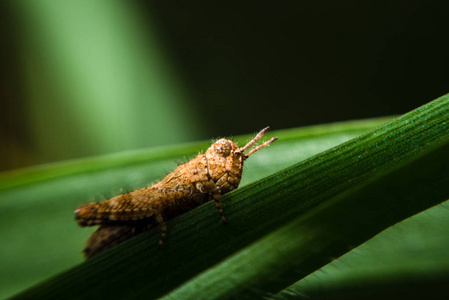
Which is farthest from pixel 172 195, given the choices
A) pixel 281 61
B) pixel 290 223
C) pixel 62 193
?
pixel 281 61

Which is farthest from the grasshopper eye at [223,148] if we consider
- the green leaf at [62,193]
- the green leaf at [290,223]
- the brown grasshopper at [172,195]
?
the green leaf at [290,223]

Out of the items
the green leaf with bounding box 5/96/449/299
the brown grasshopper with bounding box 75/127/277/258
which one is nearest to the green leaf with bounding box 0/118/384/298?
the brown grasshopper with bounding box 75/127/277/258

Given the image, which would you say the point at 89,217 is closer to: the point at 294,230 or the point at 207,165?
the point at 207,165

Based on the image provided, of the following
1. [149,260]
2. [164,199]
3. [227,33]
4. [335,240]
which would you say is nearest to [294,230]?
[335,240]

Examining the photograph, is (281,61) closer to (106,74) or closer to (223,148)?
(106,74)

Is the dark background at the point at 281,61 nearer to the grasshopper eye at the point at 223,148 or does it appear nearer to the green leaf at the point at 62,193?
the green leaf at the point at 62,193

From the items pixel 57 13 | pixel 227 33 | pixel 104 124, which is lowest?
pixel 104 124
